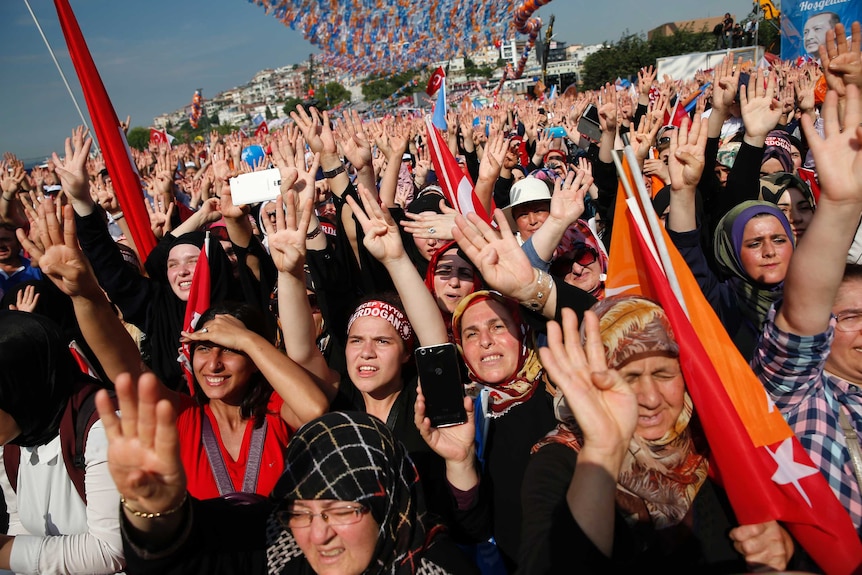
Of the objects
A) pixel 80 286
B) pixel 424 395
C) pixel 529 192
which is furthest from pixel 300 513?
Answer: pixel 529 192

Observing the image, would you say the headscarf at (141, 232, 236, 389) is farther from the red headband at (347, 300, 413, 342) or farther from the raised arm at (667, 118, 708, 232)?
the raised arm at (667, 118, 708, 232)

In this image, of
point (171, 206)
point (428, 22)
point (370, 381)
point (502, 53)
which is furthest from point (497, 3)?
point (502, 53)

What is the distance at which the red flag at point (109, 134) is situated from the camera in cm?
433

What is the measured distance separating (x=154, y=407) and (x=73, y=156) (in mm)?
2929

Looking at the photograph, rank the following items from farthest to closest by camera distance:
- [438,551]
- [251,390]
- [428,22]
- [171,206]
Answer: [428,22]
[171,206]
[251,390]
[438,551]

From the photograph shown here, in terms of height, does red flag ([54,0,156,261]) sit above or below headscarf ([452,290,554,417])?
above

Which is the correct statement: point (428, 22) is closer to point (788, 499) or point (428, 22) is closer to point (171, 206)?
point (171, 206)

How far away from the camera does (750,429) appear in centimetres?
155

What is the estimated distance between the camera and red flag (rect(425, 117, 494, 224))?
3.17m

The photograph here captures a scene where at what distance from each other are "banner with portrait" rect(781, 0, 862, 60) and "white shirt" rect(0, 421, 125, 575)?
1414 cm

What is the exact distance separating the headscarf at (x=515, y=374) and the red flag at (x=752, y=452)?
2.37ft

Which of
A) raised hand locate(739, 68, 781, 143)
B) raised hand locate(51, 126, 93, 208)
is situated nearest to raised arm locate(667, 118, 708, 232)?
raised hand locate(739, 68, 781, 143)

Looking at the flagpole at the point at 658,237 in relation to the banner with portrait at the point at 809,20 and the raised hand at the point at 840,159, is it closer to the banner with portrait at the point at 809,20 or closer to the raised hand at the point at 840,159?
the raised hand at the point at 840,159

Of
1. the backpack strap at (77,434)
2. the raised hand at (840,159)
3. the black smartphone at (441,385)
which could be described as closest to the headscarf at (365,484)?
the black smartphone at (441,385)
